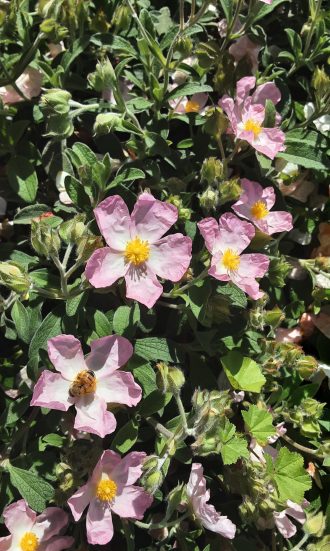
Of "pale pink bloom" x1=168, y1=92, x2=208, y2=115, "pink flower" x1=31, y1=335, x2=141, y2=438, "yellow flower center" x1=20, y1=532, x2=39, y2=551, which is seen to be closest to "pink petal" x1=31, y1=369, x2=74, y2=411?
"pink flower" x1=31, y1=335, x2=141, y2=438

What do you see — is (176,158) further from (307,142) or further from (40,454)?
(40,454)

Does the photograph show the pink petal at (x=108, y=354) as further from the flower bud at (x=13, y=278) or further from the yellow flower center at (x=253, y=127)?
the yellow flower center at (x=253, y=127)

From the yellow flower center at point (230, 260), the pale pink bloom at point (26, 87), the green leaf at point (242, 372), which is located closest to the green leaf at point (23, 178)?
the pale pink bloom at point (26, 87)

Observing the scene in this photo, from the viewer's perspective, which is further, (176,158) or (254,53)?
(254,53)

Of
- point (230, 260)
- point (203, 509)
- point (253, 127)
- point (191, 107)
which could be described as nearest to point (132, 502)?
point (203, 509)

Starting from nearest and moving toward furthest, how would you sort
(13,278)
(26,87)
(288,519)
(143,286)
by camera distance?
(13,278), (143,286), (288,519), (26,87)

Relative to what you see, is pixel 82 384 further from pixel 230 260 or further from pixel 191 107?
pixel 191 107

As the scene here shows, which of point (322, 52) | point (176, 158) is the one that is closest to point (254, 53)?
point (322, 52)
